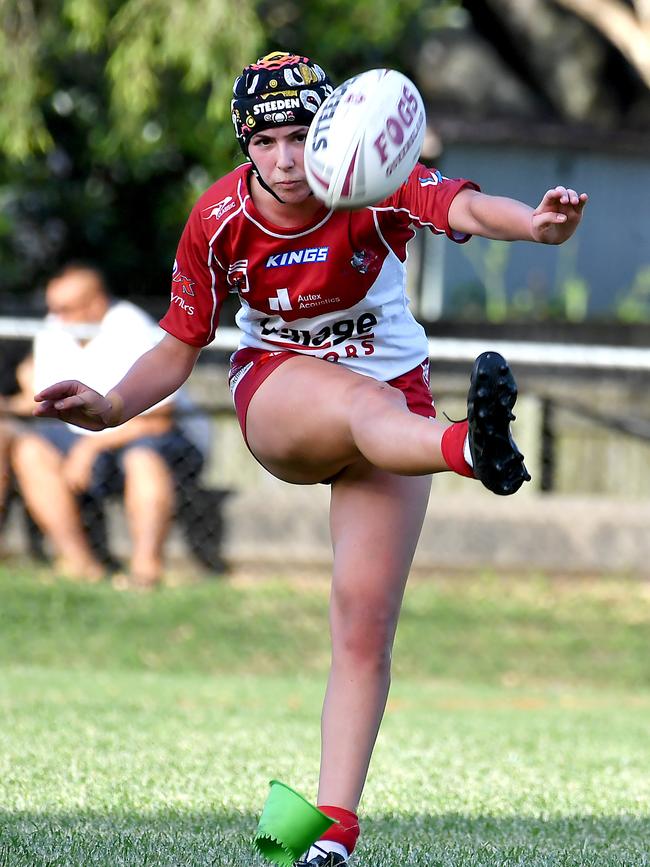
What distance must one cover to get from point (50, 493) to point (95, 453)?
1.22 feet

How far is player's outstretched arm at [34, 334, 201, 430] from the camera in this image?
3189mm

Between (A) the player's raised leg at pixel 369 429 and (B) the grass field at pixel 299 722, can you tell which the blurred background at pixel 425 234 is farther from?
(A) the player's raised leg at pixel 369 429

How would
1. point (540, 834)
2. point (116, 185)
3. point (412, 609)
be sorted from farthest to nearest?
point (116, 185)
point (412, 609)
point (540, 834)

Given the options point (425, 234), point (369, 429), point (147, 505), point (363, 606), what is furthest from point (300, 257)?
point (425, 234)

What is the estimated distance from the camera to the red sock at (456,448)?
2.81 metres

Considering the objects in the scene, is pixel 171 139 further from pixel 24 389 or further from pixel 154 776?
pixel 154 776

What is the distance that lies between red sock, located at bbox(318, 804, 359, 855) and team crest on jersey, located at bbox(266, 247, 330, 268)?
1.22 meters

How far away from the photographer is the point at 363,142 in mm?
2861

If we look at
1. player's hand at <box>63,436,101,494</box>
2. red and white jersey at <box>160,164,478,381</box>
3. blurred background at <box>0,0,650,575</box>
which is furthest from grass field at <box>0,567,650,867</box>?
red and white jersey at <box>160,164,478,381</box>

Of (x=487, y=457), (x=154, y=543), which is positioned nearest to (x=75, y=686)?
(x=154, y=543)

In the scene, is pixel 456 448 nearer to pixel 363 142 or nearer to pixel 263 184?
pixel 363 142

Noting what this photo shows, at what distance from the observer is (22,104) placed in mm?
9891

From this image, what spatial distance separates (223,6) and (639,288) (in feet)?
21.7

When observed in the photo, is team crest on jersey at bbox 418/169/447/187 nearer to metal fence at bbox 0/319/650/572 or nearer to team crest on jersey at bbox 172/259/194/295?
team crest on jersey at bbox 172/259/194/295
